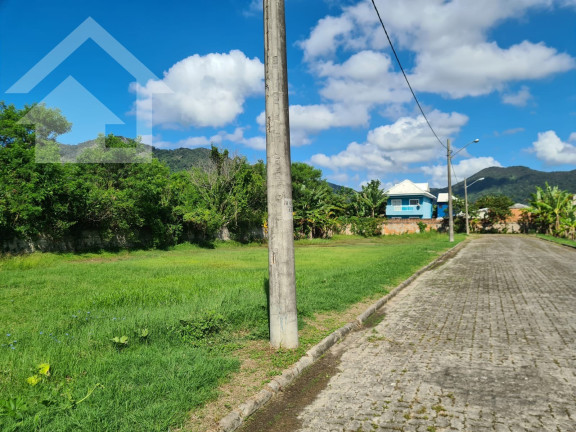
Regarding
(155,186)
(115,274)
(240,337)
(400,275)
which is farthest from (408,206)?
(240,337)

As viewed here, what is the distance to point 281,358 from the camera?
486cm

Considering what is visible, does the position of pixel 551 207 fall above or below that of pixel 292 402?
above

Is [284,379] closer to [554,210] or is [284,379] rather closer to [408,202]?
[554,210]

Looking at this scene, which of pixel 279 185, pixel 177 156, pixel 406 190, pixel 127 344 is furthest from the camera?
pixel 177 156

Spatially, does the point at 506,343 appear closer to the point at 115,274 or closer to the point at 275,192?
the point at 275,192

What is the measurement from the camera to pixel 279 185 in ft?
17.0

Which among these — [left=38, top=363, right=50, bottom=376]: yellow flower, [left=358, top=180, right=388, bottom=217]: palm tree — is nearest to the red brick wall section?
[left=358, top=180, right=388, bottom=217]: palm tree

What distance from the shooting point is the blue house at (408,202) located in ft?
190

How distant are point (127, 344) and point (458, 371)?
423cm

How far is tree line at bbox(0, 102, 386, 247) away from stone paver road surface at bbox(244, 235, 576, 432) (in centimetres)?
1723

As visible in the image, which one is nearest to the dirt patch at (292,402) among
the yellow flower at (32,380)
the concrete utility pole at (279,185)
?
the concrete utility pole at (279,185)

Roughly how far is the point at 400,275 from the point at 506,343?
6.95 meters

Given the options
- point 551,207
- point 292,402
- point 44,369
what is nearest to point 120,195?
point 44,369

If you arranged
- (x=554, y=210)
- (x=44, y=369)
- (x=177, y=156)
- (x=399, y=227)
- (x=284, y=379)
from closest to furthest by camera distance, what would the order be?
(x=44, y=369)
(x=284, y=379)
(x=554, y=210)
(x=399, y=227)
(x=177, y=156)
